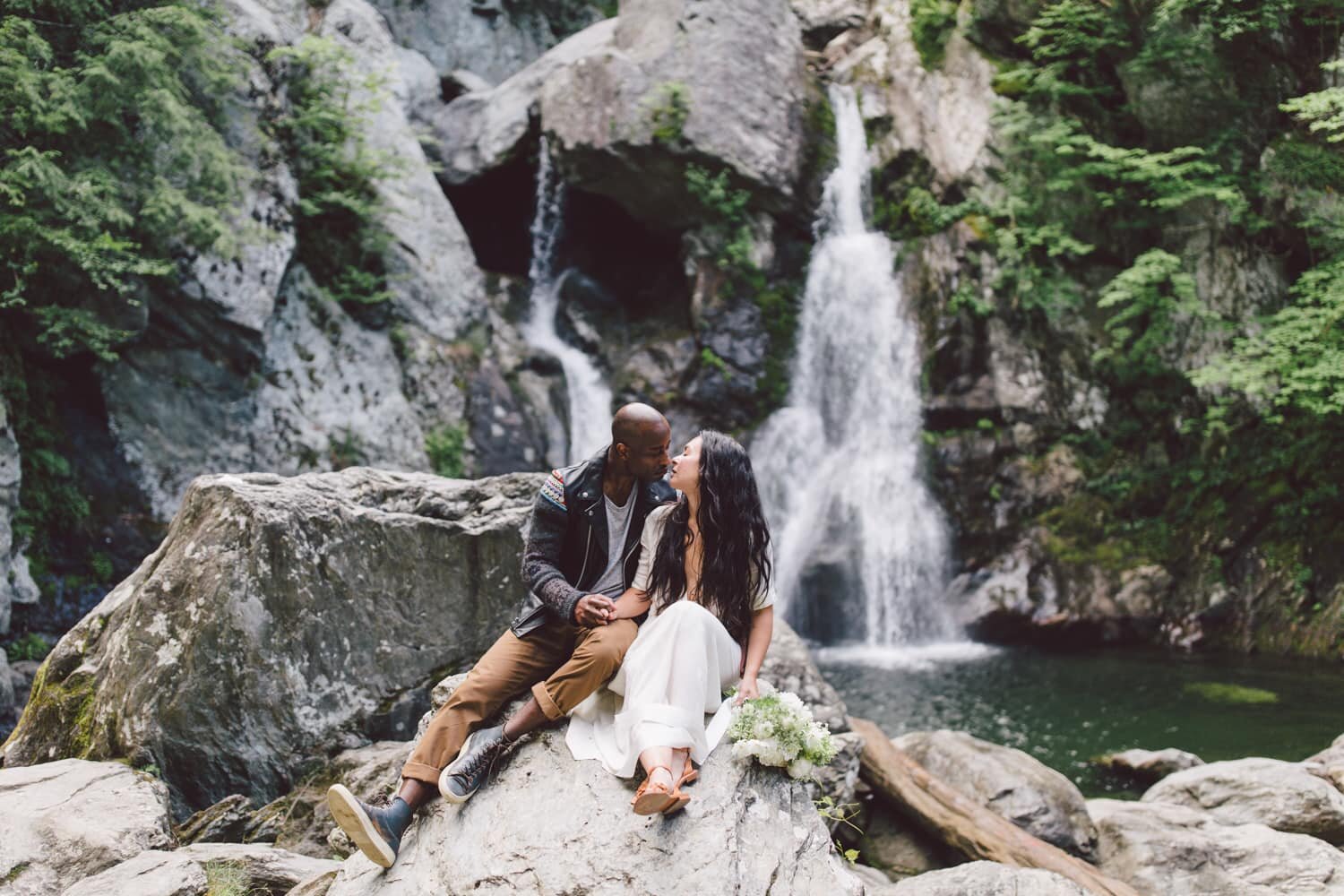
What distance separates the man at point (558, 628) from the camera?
346 cm

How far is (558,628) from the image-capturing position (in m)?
3.82

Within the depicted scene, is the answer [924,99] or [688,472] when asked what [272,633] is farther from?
[924,99]

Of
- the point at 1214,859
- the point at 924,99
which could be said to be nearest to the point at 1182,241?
the point at 924,99

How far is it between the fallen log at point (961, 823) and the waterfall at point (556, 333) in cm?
984

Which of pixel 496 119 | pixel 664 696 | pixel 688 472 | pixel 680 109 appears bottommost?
pixel 664 696

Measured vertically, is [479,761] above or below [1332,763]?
above

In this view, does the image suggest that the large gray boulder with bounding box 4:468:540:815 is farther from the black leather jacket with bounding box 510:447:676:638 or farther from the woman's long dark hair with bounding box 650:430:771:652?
the woman's long dark hair with bounding box 650:430:771:652

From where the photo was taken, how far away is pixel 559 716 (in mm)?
3627

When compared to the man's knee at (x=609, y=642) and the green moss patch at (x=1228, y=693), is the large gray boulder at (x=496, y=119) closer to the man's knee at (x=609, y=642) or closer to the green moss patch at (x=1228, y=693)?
the green moss patch at (x=1228, y=693)

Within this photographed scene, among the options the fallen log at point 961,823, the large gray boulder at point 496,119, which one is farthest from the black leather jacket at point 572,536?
the large gray boulder at point 496,119

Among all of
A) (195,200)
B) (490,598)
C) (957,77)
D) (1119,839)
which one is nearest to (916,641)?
(1119,839)

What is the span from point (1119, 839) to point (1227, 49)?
11.5 m

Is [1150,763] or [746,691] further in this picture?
[1150,763]

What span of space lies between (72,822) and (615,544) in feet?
9.18
